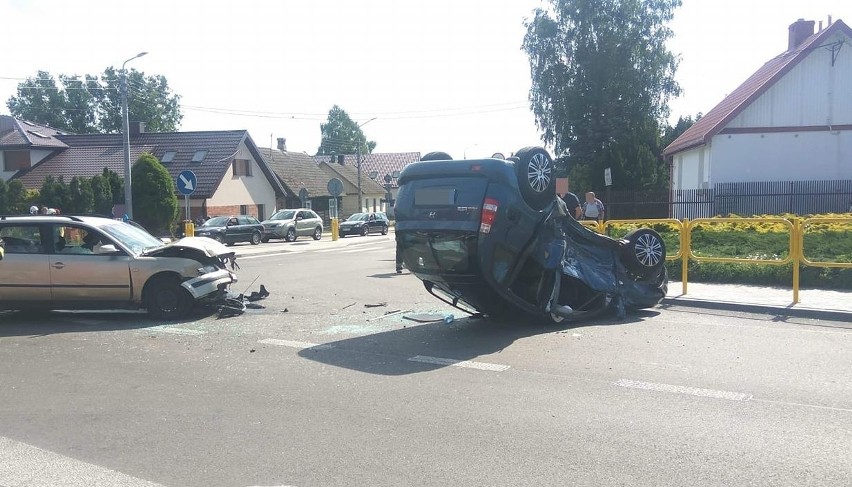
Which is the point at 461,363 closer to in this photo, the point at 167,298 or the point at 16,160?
the point at 167,298

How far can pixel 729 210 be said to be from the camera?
87.1ft

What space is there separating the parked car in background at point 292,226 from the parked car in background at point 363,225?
2.67 metres

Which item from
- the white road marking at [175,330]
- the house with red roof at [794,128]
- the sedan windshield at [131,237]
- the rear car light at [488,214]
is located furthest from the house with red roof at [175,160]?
the rear car light at [488,214]

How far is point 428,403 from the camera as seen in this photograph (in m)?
6.07

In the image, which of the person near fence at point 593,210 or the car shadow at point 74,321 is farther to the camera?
the person near fence at point 593,210

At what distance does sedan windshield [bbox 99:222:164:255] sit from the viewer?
10.6 m

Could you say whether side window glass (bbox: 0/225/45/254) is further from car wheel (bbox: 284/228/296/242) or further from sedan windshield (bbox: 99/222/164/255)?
car wheel (bbox: 284/228/296/242)

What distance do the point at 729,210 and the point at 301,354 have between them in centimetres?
2249

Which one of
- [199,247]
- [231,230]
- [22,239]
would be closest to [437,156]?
[199,247]

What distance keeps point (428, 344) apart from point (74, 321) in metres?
5.56

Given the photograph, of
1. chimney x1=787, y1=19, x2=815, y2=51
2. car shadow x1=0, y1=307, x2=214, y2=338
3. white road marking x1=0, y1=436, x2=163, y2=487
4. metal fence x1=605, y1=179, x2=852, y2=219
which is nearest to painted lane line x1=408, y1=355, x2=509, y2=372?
white road marking x1=0, y1=436, x2=163, y2=487

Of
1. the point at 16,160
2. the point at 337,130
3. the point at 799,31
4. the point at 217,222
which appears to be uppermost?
Answer: the point at 337,130

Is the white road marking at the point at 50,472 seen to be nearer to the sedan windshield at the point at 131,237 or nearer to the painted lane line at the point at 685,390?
the painted lane line at the point at 685,390

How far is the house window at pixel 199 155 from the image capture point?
42656mm
